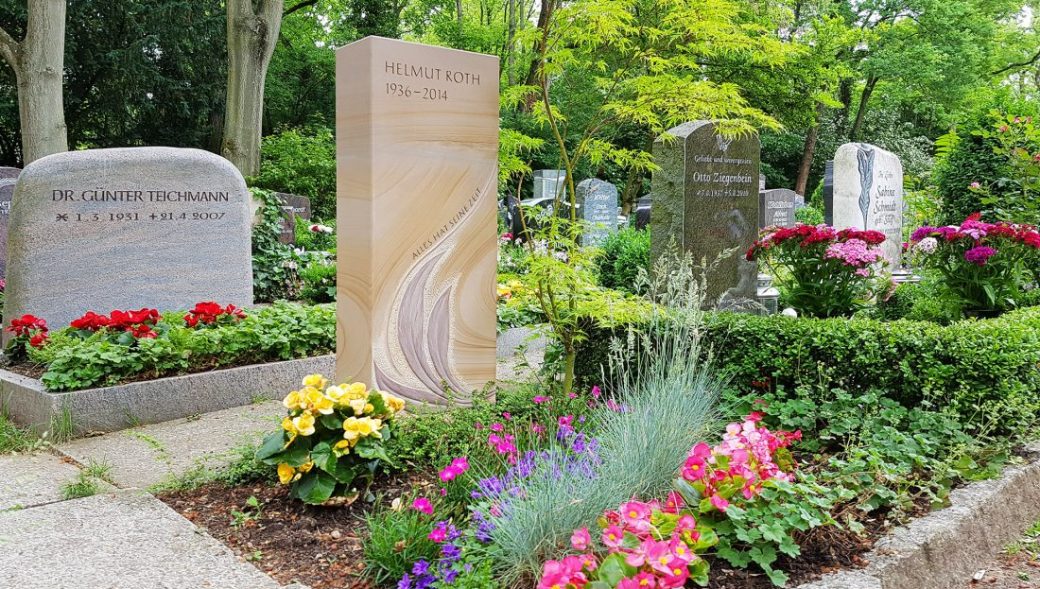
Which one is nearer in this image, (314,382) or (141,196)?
(314,382)

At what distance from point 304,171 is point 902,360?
588 inches

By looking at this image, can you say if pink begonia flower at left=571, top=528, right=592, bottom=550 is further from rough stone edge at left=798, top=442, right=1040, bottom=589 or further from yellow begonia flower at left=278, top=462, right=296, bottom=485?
yellow begonia flower at left=278, top=462, right=296, bottom=485

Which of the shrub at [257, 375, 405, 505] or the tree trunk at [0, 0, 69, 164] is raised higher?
the tree trunk at [0, 0, 69, 164]

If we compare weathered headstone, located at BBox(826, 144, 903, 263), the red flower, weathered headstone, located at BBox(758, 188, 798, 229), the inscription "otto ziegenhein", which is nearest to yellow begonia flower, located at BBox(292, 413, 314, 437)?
the red flower

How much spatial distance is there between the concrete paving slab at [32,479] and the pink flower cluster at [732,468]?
9.80 feet

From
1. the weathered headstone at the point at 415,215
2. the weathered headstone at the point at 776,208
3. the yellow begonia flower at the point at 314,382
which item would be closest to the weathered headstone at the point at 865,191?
the weathered headstone at the point at 776,208

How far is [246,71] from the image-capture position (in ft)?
42.8

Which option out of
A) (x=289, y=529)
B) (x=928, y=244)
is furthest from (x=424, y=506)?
(x=928, y=244)

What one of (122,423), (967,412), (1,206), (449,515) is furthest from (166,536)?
(1,206)

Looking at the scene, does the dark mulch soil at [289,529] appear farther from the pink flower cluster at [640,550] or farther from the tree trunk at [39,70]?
the tree trunk at [39,70]

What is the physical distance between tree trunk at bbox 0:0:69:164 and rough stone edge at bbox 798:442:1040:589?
38.2ft

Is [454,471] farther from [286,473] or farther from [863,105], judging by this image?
[863,105]

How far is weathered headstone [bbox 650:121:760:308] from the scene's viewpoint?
734 centimetres

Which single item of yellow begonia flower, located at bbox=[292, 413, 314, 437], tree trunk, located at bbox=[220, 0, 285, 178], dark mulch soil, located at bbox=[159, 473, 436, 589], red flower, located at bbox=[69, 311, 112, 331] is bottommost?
dark mulch soil, located at bbox=[159, 473, 436, 589]
